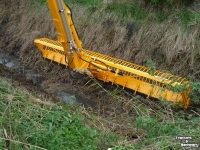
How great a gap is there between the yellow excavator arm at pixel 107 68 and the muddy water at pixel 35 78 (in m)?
0.57

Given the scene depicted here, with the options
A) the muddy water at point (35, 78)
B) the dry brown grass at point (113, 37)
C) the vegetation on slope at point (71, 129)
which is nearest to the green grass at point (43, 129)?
the vegetation on slope at point (71, 129)

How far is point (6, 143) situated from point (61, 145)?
595 millimetres

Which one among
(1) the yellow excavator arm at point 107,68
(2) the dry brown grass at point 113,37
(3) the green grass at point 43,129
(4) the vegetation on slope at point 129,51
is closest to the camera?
(3) the green grass at point 43,129

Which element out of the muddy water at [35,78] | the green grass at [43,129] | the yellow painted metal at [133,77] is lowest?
the muddy water at [35,78]

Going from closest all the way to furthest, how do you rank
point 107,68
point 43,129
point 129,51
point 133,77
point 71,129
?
point 43,129 → point 71,129 → point 133,77 → point 107,68 → point 129,51

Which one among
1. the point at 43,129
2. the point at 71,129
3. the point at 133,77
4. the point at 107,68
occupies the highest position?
the point at 43,129

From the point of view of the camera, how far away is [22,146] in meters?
3.52

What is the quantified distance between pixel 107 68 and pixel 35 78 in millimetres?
2094

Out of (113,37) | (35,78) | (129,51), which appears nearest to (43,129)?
(129,51)

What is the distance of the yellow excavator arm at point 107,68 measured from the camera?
5619 mm

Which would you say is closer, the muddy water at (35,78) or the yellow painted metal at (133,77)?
the yellow painted metal at (133,77)

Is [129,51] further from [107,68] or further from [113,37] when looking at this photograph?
[107,68]

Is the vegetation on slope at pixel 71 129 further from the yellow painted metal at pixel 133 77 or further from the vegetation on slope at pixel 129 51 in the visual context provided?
the yellow painted metal at pixel 133 77

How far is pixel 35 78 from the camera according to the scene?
299 inches
